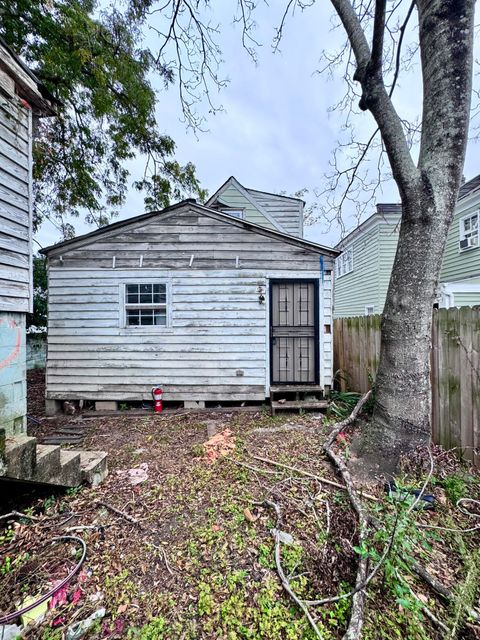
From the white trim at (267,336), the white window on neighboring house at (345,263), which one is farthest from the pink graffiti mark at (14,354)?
the white window on neighboring house at (345,263)

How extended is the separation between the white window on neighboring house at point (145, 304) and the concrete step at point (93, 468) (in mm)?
2887

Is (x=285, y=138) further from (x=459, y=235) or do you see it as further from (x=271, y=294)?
(x=271, y=294)

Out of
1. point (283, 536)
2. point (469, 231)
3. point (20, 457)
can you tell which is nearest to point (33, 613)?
point (20, 457)

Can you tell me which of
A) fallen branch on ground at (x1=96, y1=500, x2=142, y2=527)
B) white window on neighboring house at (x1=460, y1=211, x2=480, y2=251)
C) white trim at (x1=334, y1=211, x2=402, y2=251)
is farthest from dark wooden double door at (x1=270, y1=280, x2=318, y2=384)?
white window on neighboring house at (x1=460, y1=211, x2=480, y2=251)

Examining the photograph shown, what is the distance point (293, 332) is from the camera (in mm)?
5738

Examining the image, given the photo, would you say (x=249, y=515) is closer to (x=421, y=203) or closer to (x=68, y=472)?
(x=68, y=472)

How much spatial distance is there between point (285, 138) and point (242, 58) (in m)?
5.99

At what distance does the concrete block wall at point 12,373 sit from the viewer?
2.67 meters

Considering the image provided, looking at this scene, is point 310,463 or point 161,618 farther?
point 310,463

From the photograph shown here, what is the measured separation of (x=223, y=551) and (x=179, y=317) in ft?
13.4

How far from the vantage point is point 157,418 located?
5.09 m

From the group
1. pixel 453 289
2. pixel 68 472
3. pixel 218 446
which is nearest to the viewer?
pixel 68 472

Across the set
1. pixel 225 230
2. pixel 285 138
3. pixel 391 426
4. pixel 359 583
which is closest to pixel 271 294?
pixel 225 230

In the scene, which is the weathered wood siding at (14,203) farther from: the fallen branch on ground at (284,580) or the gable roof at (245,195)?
the gable roof at (245,195)
